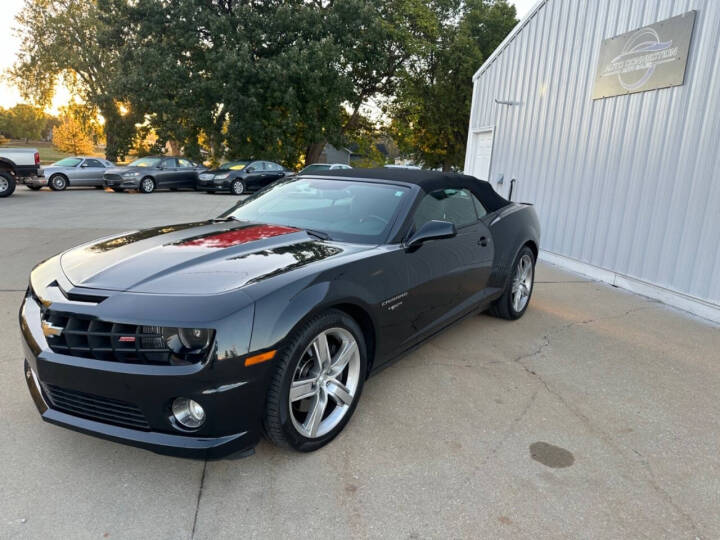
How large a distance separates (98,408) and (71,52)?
33.7 metres

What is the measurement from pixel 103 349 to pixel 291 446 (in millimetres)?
986

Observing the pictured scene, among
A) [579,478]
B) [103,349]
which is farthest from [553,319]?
[103,349]

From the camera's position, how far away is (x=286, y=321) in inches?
90.1

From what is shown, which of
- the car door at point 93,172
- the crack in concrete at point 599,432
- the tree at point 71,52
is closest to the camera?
the crack in concrete at point 599,432

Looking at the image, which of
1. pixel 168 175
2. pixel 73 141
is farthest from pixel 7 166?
pixel 73 141

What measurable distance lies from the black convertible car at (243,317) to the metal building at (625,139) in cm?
361

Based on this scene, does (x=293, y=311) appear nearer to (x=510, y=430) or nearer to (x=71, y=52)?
(x=510, y=430)

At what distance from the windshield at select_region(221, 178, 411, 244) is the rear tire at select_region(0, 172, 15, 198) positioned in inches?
579

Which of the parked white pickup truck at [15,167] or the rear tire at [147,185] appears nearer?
A: the parked white pickup truck at [15,167]

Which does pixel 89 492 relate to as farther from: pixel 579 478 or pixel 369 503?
pixel 579 478

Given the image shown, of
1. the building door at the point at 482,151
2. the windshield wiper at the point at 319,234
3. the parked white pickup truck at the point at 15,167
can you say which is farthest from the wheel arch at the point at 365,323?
the parked white pickup truck at the point at 15,167

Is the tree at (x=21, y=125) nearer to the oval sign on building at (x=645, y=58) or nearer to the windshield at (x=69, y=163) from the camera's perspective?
the windshield at (x=69, y=163)

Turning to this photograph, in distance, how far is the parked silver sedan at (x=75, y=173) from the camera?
18.5 m

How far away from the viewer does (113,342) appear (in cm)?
213
